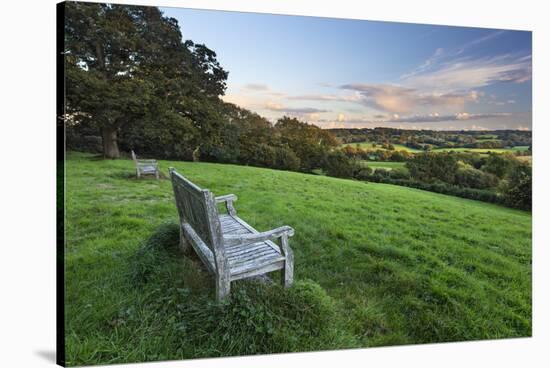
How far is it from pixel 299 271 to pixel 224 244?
1.24 metres

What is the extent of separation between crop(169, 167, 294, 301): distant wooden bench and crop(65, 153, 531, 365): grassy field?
21 centimetres

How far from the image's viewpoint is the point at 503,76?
4715mm

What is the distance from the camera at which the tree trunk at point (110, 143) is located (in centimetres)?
371

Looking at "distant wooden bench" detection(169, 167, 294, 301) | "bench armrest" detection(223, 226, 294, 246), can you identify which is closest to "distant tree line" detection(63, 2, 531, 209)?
"distant wooden bench" detection(169, 167, 294, 301)

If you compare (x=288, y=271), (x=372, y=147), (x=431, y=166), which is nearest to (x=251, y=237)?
(x=288, y=271)

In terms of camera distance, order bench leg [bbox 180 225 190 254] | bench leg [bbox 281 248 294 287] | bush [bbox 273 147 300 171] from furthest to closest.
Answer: bush [bbox 273 147 300 171] → bench leg [bbox 180 225 190 254] → bench leg [bbox 281 248 294 287]

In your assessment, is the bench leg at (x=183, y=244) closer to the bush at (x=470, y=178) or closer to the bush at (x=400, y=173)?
the bush at (x=400, y=173)

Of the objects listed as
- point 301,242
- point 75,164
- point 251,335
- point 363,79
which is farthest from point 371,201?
point 75,164

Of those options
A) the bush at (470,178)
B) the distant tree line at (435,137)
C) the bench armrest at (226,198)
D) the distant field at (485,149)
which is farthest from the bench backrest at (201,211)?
the bush at (470,178)

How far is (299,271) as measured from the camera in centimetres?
410

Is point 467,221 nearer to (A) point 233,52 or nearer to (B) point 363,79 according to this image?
(B) point 363,79

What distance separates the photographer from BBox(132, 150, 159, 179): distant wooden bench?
12.7 feet

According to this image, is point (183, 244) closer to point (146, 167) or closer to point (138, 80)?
point (146, 167)

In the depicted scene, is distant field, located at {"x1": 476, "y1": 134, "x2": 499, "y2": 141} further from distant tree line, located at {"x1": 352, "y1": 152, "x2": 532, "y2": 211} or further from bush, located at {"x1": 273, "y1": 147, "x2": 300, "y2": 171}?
bush, located at {"x1": 273, "y1": 147, "x2": 300, "y2": 171}
